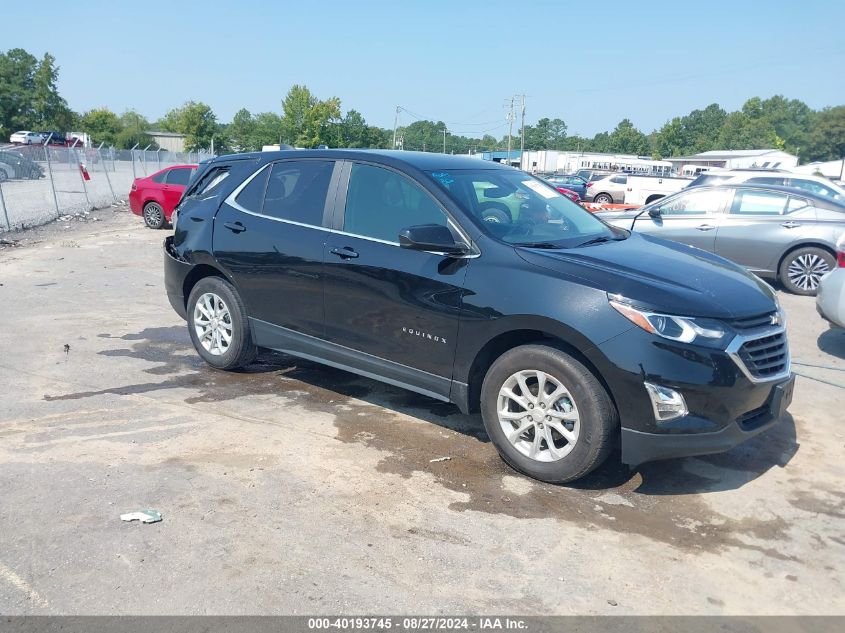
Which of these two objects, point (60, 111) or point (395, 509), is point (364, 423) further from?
point (60, 111)

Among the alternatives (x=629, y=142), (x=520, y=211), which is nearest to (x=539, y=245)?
(x=520, y=211)

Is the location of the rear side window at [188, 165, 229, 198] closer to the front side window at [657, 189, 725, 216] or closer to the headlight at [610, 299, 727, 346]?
the headlight at [610, 299, 727, 346]

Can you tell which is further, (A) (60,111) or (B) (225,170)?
(A) (60,111)

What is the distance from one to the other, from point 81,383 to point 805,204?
33.1 feet

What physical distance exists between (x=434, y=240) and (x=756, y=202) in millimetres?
8356

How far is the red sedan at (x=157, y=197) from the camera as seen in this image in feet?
59.4

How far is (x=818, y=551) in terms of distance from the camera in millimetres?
3730

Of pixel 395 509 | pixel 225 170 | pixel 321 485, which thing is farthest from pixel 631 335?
pixel 225 170

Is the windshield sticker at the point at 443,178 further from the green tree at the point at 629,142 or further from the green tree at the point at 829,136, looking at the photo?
the green tree at the point at 629,142

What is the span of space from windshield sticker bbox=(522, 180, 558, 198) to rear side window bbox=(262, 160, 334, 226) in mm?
1496

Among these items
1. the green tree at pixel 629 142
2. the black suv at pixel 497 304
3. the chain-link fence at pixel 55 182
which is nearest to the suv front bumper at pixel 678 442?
the black suv at pixel 497 304

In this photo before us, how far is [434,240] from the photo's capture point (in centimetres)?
463

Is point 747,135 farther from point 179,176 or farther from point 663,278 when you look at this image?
point 663,278

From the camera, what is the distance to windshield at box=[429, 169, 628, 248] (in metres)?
4.87
